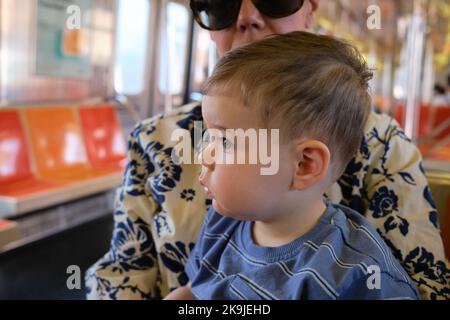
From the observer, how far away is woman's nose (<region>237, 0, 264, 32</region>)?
0.91 m

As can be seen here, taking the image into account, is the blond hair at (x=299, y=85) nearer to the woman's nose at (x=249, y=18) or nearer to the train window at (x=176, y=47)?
the woman's nose at (x=249, y=18)

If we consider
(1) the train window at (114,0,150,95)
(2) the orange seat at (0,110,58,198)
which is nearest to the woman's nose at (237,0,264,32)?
(2) the orange seat at (0,110,58,198)

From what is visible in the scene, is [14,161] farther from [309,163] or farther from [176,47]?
[176,47]

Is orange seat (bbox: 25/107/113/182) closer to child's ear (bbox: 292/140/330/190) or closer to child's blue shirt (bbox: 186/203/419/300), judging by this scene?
child's blue shirt (bbox: 186/203/419/300)

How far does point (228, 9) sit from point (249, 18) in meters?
0.05

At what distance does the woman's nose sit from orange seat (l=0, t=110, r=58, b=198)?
204 cm

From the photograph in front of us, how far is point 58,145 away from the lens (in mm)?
3248

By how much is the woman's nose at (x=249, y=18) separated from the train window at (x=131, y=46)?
3.69 metres

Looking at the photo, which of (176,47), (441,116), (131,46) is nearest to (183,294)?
(441,116)

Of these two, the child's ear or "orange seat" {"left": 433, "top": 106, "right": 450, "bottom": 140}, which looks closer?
the child's ear

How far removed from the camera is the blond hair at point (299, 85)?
697 mm

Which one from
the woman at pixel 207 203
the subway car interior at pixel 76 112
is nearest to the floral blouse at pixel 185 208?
the woman at pixel 207 203

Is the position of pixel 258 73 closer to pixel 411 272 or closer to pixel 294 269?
pixel 294 269

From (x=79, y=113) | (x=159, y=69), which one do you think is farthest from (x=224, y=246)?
(x=159, y=69)
